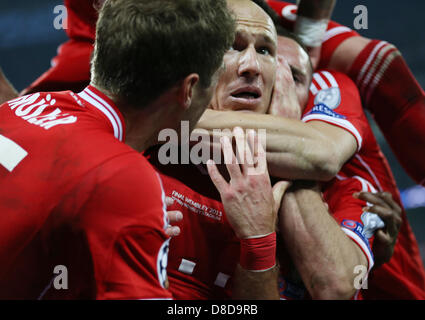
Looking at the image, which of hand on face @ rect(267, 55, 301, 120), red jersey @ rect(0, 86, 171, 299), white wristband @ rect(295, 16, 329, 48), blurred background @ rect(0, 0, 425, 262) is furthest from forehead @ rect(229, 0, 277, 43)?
blurred background @ rect(0, 0, 425, 262)

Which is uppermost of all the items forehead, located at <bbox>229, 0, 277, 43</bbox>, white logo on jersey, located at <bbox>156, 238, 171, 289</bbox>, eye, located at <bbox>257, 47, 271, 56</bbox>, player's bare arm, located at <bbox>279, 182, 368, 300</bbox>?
forehead, located at <bbox>229, 0, 277, 43</bbox>

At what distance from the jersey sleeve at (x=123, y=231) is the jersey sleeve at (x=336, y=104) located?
2.87ft

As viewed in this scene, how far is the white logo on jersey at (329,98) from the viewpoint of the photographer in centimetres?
184

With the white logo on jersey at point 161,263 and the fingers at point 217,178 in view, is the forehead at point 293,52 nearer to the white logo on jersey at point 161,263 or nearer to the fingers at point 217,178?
the fingers at point 217,178

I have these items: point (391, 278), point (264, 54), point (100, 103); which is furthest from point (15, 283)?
point (391, 278)

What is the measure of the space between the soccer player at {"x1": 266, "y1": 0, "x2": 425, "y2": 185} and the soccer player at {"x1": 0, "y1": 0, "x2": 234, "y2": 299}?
40.9 inches

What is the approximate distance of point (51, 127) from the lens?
3.55 feet

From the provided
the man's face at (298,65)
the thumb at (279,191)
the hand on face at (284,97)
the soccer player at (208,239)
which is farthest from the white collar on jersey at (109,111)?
the man's face at (298,65)

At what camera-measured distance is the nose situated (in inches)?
65.9

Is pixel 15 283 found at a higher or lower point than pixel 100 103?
lower

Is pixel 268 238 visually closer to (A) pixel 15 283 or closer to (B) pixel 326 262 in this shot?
(B) pixel 326 262

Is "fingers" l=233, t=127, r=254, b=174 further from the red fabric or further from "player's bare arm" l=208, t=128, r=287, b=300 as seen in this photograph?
the red fabric

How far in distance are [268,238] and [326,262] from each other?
A: 21cm

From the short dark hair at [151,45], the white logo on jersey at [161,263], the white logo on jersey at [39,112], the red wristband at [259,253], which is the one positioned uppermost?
the short dark hair at [151,45]
